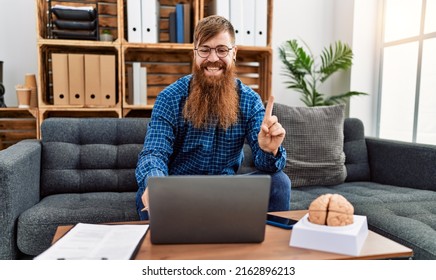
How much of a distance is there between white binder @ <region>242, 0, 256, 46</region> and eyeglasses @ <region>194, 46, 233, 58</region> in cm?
120

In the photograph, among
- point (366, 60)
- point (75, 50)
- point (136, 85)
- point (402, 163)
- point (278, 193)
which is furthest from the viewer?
point (366, 60)

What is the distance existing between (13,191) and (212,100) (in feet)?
2.66

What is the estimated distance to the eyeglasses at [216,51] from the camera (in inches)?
53.8

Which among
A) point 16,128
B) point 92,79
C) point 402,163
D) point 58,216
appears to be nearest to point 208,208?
point 58,216

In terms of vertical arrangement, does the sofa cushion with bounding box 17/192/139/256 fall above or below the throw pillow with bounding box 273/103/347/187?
below

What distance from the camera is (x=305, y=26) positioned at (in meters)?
3.04

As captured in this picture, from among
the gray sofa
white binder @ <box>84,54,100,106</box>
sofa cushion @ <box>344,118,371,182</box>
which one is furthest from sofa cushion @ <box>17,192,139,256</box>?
sofa cushion @ <box>344,118,371,182</box>

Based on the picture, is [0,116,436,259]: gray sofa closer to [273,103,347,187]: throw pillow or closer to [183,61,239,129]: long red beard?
[273,103,347,187]: throw pillow

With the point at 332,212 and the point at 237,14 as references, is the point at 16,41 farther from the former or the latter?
the point at 332,212

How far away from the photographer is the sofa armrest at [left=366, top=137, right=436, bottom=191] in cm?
183

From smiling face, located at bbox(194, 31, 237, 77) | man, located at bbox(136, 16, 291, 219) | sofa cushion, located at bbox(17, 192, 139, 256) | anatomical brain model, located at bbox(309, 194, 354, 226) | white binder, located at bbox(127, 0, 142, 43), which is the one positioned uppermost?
white binder, located at bbox(127, 0, 142, 43)

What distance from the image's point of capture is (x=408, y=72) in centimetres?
269

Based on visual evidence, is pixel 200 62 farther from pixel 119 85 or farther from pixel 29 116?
pixel 29 116
